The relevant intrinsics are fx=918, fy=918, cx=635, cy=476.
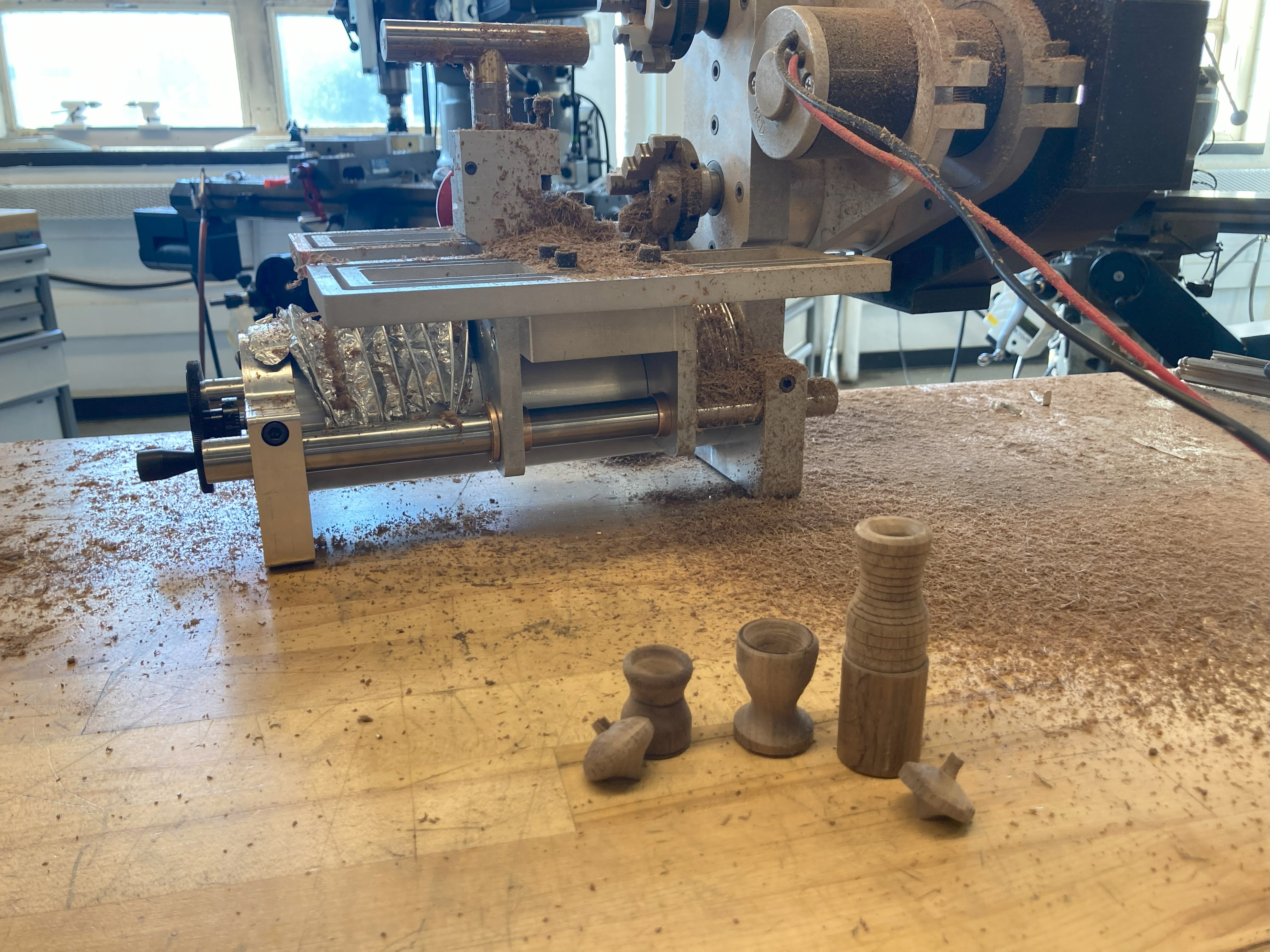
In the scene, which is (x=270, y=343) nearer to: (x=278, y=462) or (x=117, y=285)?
(x=278, y=462)

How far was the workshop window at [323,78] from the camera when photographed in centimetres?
370

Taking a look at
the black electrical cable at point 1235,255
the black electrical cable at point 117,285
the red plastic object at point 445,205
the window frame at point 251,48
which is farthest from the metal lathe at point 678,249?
the black electrical cable at point 117,285

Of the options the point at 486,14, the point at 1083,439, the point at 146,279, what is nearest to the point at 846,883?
the point at 1083,439

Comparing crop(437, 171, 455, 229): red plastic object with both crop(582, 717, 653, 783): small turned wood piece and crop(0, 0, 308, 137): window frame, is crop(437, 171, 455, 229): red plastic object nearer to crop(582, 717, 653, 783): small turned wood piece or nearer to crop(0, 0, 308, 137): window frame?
crop(582, 717, 653, 783): small turned wood piece

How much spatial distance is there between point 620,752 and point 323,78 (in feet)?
12.5

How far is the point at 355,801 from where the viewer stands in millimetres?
759

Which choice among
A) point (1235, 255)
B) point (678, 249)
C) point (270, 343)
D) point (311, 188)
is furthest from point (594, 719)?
point (1235, 255)

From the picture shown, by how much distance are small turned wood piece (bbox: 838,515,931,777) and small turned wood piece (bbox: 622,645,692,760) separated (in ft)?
0.44

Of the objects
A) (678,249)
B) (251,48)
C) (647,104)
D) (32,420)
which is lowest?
(32,420)

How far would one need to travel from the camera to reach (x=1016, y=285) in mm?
812

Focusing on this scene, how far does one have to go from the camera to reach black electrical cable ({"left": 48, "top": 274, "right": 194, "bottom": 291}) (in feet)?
11.5

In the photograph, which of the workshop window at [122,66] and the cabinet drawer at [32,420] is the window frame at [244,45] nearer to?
the workshop window at [122,66]

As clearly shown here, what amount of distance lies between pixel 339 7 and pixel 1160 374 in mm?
2056

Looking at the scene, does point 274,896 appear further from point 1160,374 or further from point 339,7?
point 339,7
